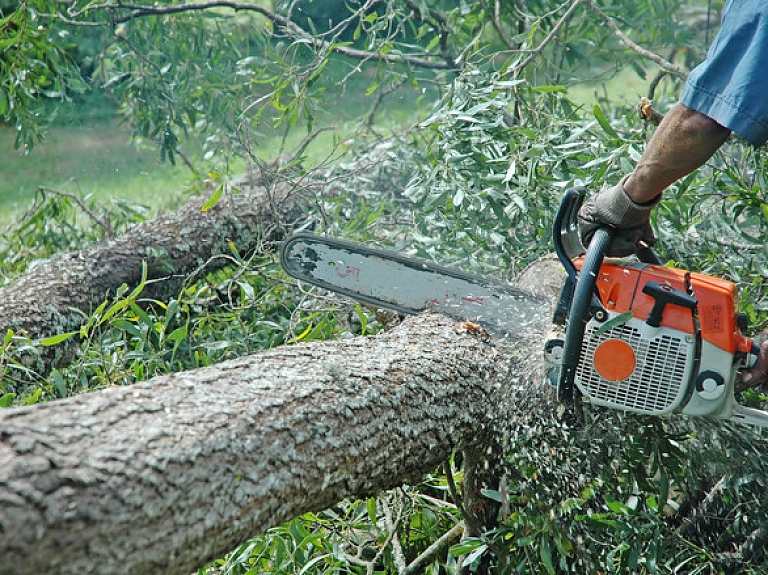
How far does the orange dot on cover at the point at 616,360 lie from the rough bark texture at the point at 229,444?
0.28 meters

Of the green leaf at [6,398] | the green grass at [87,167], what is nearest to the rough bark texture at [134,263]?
the green leaf at [6,398]

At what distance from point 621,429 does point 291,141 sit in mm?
6211

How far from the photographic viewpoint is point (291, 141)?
25.3 ft

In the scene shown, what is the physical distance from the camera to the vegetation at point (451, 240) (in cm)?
205

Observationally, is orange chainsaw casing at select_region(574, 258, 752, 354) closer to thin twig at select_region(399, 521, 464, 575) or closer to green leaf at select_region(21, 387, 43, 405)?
thin twig at select_region(399, 521, 464, 575)

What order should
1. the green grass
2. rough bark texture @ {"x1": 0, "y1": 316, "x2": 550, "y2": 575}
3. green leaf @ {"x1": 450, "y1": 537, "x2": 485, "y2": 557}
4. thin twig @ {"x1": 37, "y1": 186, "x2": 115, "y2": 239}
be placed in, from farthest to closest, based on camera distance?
the green grass → thin twig @ {"x1": 37, "y1": 186, "x2": 115, "y2": 239} → green leaf @ {"x1": 450, "y1": 537, "x2": 485, "y2": 557} → rough bark texture @ {"x1": 0, "y1": 316, "x2": 550, "y2": 575}

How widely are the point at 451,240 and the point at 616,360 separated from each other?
134 centimetres

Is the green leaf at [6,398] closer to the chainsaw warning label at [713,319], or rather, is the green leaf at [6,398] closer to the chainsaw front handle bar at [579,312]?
the chainsaw front handle bar at [579,312]

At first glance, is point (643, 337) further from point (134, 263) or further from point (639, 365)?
point (134, 263)

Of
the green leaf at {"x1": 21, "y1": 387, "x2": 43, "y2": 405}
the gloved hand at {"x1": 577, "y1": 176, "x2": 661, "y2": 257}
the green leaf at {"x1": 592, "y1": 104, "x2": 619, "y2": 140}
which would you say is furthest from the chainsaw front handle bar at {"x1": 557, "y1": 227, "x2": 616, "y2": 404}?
the green leaf at {"x1": 21, "y1": 387, "x2": 43, "y2": 405}

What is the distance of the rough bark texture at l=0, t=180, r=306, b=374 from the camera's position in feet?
10.1

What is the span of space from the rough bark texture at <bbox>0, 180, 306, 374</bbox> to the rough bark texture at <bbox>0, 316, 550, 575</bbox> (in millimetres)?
1415

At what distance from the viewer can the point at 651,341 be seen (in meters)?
1.79

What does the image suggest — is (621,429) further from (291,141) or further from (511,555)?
(291,141)
